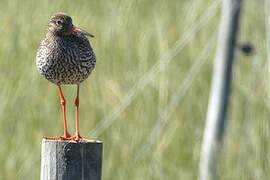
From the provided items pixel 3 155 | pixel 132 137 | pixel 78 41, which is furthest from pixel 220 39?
pixel 3 155

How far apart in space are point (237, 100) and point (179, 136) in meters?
0.67

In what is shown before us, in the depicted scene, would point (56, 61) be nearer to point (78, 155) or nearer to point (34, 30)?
point (78, 155)

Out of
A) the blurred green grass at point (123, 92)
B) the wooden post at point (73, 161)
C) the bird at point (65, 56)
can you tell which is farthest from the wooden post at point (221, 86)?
the wooden post at point (73, 161)

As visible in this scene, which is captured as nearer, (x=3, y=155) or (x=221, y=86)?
(x=221, y=86)

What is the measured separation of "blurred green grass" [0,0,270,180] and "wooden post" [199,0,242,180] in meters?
0.35

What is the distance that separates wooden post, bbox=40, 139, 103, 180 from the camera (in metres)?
3.18

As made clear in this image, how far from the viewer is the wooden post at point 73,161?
318cm

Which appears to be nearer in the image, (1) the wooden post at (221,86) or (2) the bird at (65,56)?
(2) the bird at (65,56)

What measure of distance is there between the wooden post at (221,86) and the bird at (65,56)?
1424mm

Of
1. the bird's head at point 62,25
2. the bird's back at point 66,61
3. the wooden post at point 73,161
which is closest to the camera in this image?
the wooden post at point 73,161

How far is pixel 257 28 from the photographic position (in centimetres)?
519

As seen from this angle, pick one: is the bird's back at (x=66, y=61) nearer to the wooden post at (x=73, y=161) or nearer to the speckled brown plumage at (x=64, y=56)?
the speckled brown plumage at (x=64, y=56)

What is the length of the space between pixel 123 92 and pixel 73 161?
2.41 meters

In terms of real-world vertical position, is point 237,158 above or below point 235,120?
below
